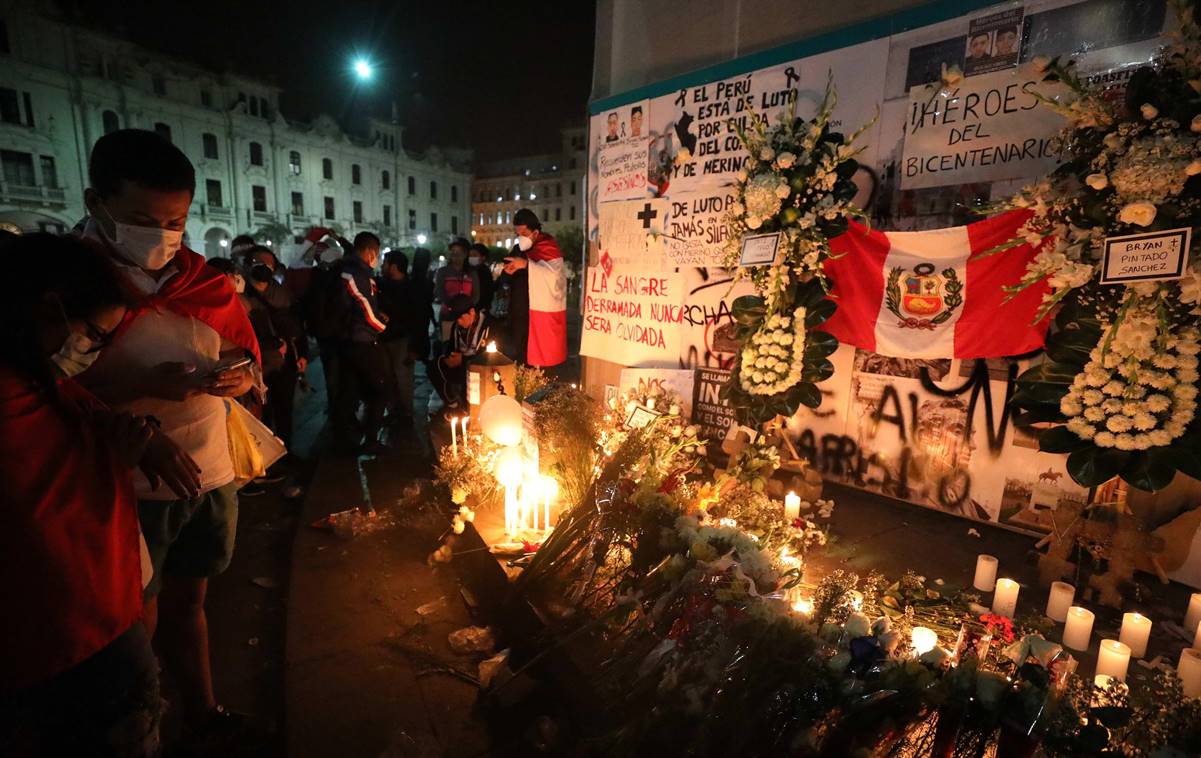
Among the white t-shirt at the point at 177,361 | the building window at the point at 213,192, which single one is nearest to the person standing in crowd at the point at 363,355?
the white t-shirt at the point at 177,361

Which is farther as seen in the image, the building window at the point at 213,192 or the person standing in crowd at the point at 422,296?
the building window at the point at 213,192

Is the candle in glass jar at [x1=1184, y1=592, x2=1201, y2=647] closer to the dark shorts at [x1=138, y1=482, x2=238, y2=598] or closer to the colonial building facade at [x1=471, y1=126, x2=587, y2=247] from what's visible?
the dark shorts at [x1=138, y1=482, x2=238, y2=598]

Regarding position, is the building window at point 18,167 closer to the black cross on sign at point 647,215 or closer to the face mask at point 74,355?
the black cross on sign at point 647,215

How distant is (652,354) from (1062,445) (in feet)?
12.7

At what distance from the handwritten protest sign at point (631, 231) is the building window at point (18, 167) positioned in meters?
44.5

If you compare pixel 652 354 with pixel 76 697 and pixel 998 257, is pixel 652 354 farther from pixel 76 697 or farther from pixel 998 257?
pixel 76 697

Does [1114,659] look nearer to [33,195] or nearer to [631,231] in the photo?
[631,231]

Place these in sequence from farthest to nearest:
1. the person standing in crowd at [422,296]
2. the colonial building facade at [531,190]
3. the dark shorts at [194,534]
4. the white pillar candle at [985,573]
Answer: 1. the colonial building facade at [531,190]
2. the person standing in crowd at [422,296]
3. the white pillar candle at [985,573]
4. the dark shorts at [194,534]

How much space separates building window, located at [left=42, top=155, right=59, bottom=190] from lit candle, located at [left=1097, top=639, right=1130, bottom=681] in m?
50.1

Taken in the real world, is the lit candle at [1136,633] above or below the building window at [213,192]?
below

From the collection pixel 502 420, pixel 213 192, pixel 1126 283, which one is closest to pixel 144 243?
pixel 502 420

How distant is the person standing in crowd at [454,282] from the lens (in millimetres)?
7285

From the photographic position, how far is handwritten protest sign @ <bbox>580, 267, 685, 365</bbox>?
6418 millimetres

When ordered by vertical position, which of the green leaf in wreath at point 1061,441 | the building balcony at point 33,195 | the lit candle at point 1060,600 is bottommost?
the lit candle at point 1060,600
